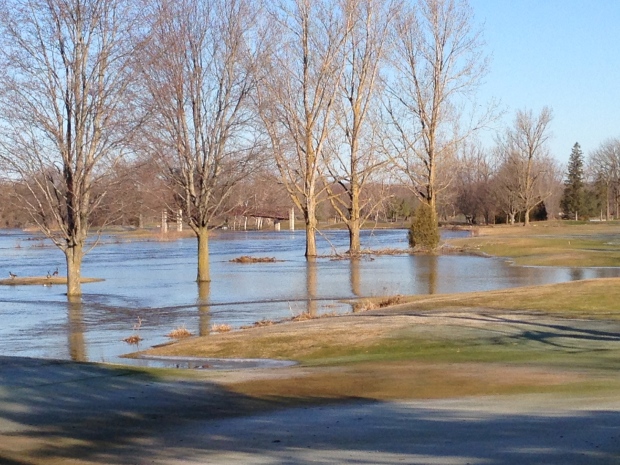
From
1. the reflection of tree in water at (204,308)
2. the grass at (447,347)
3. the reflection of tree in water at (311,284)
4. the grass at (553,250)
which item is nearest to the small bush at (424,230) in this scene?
the grass at (553,250)

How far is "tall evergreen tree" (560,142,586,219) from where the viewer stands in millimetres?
107688

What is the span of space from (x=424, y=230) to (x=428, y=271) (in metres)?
13.5

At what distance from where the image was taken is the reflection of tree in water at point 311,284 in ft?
85.3

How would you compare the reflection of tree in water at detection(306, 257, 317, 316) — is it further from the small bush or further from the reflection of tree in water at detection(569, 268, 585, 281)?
the reflection of tree in water at detection(569, 268, 585, 281)

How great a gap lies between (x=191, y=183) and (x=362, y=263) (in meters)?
13.1

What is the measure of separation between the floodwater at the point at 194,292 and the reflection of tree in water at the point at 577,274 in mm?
43

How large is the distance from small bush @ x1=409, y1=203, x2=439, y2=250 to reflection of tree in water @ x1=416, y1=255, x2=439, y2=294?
279 centimetres

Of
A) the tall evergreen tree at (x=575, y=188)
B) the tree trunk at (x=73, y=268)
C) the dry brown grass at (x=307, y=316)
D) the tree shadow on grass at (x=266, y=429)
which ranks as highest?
the tall evergreen tree at (x=575, y=188)

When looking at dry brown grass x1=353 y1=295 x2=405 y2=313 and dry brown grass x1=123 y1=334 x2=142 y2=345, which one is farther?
dry brown grass x1=353 y1=295 x2=405 y2=313

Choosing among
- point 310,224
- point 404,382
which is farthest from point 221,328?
point 310,224

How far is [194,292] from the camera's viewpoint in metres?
31.7

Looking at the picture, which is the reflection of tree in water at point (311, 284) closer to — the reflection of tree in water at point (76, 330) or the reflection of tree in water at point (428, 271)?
the reflection of tree in water at point (428, 271)

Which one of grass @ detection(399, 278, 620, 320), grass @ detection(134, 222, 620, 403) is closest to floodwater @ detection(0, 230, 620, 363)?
grass @ detection(134, 222, 620, 403)

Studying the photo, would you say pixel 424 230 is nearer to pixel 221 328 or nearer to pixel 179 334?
pixel 221 328
